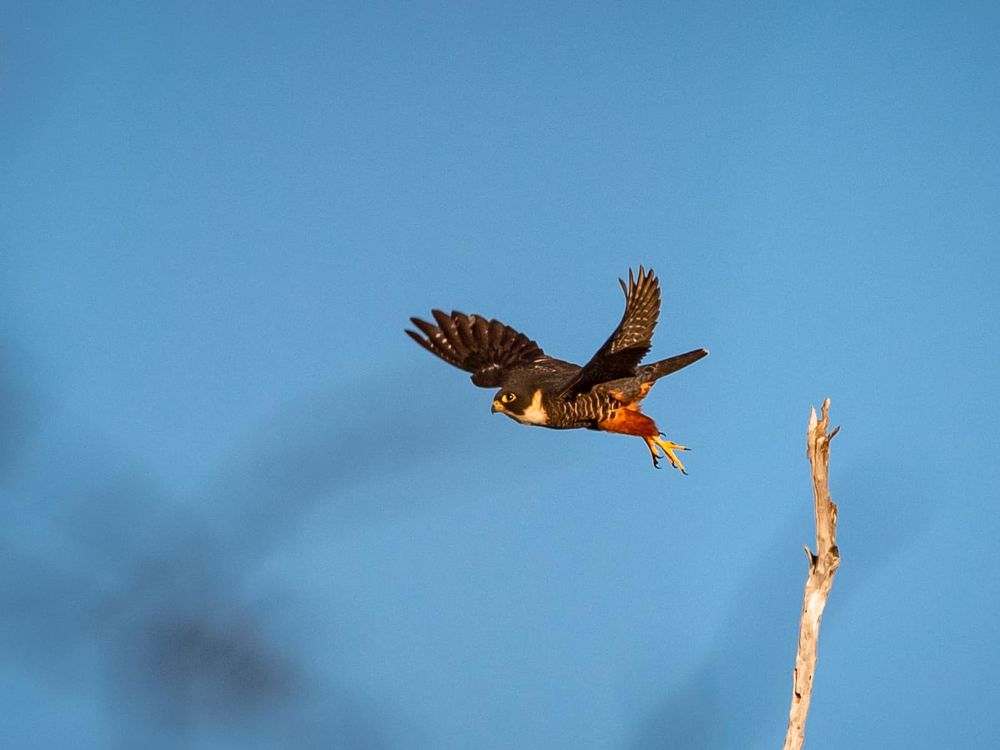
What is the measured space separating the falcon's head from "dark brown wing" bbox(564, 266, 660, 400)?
0.47ft

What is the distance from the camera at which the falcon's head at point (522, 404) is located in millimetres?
4090

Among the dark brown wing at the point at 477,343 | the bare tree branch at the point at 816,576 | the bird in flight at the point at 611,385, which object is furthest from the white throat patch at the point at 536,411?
the bare tree branch at the point at 816,576

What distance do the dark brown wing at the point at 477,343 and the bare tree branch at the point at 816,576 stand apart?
53.6 inches

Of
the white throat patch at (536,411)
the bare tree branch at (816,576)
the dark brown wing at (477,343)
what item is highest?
the dark brown wing at (477,343)

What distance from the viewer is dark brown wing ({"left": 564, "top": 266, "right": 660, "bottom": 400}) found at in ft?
12.6

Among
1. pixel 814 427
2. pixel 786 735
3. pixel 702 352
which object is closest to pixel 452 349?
pixel 702 352

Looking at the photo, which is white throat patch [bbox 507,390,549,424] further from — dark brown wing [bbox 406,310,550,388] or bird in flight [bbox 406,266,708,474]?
dark brown wing [bbox 406,310,550,388]

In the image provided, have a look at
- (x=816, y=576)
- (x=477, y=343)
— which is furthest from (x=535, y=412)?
(x=816, y=576)

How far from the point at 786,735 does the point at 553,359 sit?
1.79m

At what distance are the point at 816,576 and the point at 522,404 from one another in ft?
3.98

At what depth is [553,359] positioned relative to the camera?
471cm

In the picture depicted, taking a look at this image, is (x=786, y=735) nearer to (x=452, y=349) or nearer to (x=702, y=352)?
(x=702, y=352)

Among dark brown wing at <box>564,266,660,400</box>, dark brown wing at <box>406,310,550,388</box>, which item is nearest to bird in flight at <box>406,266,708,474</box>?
dark brown wing at <box>564,266,660,400</box>

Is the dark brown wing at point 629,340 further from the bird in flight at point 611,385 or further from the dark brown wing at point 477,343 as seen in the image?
the dark brown wing at point 477,343
